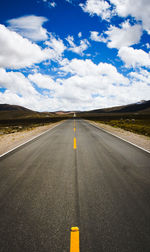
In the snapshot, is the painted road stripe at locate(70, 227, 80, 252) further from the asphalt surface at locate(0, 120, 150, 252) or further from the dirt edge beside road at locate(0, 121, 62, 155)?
the dirt edge beside road at locate(0, 121, 62, 155)

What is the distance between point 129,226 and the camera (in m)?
2.45

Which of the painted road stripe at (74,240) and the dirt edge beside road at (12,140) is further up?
the dirt edge beside road at (12,140)

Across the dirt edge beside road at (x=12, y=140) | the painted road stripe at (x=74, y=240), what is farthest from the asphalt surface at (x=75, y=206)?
the dirt edge beside road at (x=12, y=140)

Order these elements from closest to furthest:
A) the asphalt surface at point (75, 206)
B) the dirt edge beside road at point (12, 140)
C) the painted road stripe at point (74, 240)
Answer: the painted road stripe at point (74, 240) < the asphalt surface at point (75, 206) < the dirt edge beside road at point (12, 140)

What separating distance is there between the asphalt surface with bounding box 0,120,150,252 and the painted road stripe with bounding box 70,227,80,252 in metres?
0.06

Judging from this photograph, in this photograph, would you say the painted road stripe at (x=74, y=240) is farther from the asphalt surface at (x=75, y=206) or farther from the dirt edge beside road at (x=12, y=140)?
the dirt edge beside road at (x=12, y=140)

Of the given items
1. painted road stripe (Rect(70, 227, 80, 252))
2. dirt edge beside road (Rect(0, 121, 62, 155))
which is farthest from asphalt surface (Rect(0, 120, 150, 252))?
dirt edge beside road (Rect(0, 121, 62, 155))

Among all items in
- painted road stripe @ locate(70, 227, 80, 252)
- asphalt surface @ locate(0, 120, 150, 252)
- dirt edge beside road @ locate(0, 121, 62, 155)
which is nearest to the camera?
painted road stripe @ locate(70, 227, 80, 252)

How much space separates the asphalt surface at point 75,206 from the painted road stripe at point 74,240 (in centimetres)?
6

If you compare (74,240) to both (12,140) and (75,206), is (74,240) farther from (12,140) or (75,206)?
(12,140)

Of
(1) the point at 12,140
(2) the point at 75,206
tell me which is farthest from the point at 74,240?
(1) the point at 12,140

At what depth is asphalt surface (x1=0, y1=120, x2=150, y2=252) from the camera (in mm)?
2160

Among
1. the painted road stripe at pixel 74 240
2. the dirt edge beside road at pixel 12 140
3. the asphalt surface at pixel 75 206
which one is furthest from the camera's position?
the dirt edge beside road at pixel 12 140

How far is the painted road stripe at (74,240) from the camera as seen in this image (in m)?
2.01
